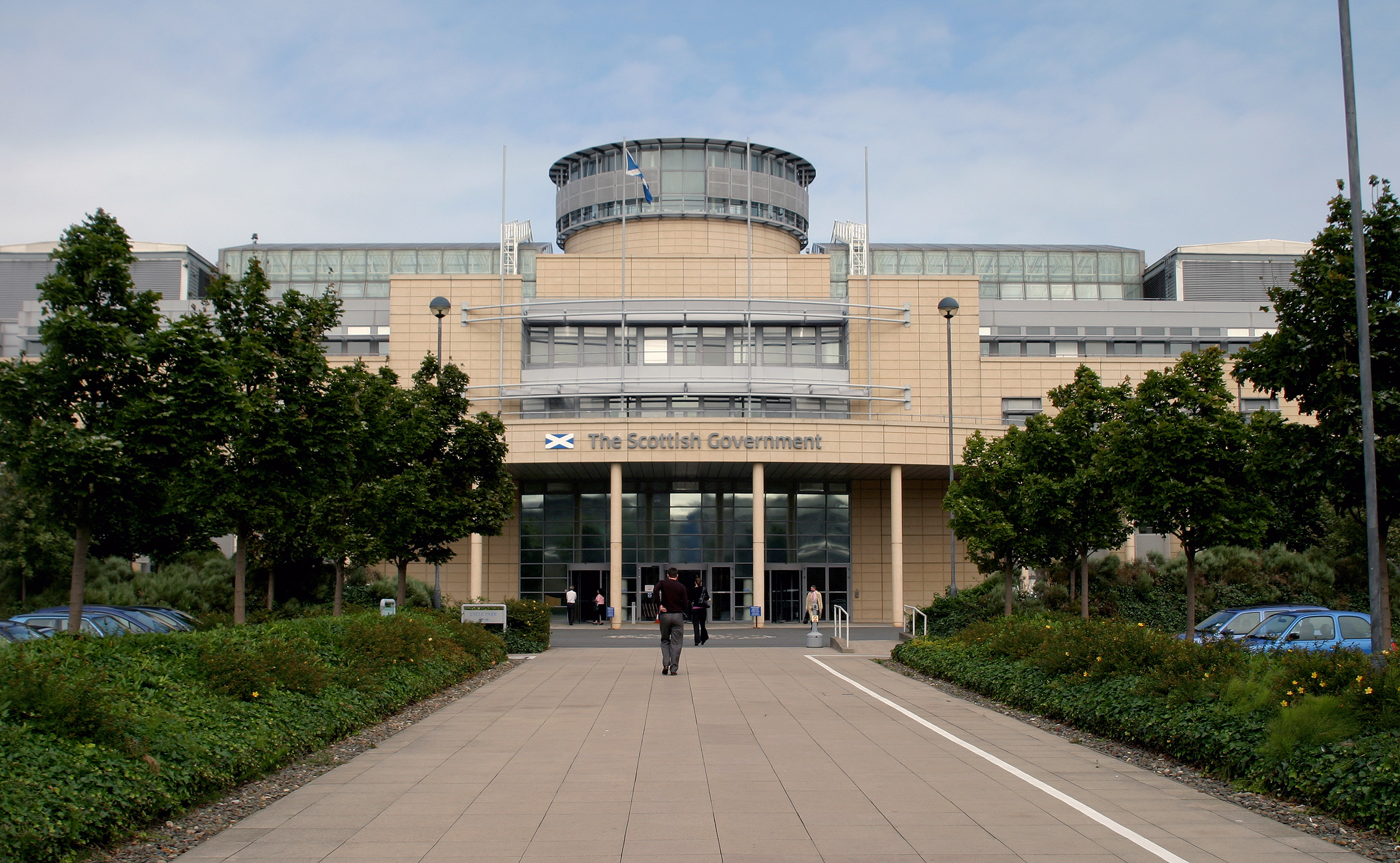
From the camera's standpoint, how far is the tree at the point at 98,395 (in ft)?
45.5

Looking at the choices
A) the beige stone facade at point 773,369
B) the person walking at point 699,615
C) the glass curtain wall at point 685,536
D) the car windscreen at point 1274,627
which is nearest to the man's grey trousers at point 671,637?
the person walking at point 699,615

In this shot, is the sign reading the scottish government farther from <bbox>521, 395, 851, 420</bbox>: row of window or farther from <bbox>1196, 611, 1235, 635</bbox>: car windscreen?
<bbox>1196, 611, 1235, 635</bbox>: car windscreen

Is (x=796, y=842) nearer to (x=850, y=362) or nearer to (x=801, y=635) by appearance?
(x=801, y=635)

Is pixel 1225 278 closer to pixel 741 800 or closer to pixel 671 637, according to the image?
pixel 671 637

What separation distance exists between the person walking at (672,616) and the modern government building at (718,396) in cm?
2043

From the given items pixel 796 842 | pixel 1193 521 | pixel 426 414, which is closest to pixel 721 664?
pixel 426 414

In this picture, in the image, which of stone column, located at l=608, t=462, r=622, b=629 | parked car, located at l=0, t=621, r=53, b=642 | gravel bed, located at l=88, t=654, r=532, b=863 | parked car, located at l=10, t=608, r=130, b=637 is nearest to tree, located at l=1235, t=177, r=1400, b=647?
gravel bed, located at l=88, t=654, r=532, b=863

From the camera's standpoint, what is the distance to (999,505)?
84.5ft

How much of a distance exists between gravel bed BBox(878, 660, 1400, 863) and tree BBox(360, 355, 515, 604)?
490 inches

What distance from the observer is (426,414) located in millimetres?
23234

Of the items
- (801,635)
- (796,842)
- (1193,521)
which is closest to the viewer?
(796,842)

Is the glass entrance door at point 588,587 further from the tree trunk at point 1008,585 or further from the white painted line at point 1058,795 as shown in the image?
the white painted line at point 1058,795

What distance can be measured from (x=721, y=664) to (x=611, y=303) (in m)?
23.8

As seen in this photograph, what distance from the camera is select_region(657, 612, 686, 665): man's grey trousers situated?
19938mm
